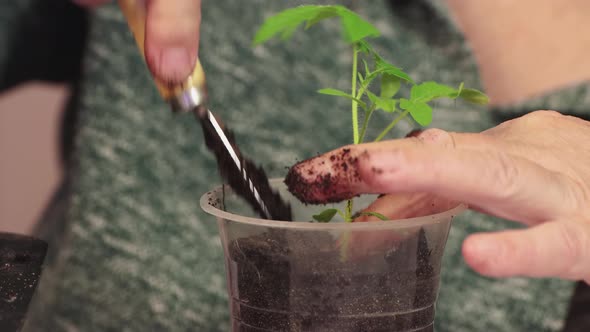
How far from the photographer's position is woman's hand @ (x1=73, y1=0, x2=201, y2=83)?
0.52m

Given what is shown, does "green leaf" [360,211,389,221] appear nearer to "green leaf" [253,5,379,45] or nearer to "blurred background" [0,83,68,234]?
"green leaf" [253,5,379,45]

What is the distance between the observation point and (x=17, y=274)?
0.49m

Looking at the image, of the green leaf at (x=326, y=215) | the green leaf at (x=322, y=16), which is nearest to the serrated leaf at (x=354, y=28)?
the green leaf at (x=322, y=16)

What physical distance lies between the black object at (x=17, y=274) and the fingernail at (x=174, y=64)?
0.58 feet

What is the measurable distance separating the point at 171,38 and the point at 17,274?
224 millimetres

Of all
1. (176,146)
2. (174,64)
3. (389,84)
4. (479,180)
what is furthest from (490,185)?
(176,146)

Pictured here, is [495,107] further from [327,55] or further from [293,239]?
[293,239]

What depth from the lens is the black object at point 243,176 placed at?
463 mm

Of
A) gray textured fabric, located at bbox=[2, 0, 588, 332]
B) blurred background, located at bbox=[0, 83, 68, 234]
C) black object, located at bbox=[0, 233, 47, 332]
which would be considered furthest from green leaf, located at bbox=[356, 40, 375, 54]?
blurred background, located at bbox=[0, 83, 68, 234]

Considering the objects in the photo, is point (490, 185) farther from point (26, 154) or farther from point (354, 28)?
point (26, 154)

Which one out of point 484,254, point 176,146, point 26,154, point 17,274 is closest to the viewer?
point 484,254

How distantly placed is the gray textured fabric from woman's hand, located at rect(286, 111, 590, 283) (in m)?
0.60

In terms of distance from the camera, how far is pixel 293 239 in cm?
41

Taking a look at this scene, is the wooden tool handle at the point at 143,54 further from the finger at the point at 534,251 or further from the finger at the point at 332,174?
the finger at the point at 534,251
